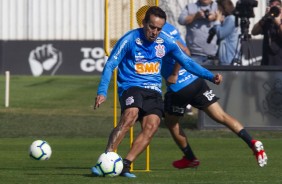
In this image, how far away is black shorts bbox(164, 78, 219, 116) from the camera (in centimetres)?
1424

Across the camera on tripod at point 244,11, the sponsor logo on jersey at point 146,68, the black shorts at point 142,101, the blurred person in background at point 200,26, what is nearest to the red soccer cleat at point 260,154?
the black shorts at point 142,101

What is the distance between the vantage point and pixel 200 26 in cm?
2298

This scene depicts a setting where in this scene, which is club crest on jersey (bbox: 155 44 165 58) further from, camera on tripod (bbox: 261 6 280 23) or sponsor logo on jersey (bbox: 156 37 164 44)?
camera on tripod (bbox: 261 6 280 23)

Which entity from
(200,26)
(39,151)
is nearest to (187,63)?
(39,151)

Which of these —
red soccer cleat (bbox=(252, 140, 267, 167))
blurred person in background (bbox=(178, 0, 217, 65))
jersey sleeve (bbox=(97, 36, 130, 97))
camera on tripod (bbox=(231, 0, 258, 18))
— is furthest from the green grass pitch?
camera on tripod (bbox=(231, 0, 258, 18))

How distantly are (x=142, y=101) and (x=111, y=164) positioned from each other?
962 mm

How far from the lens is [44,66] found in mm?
37812

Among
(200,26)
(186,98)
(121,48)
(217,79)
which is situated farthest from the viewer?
(200,26)

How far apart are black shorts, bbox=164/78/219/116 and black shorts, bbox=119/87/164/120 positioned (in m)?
1.31

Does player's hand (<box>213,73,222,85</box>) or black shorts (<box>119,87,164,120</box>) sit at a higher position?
player's hand (<box>213,73,222,85</box>)

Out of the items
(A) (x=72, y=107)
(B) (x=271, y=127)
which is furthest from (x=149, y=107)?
(A) (x=72, y=107)

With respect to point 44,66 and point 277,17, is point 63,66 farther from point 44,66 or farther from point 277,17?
point 277,17

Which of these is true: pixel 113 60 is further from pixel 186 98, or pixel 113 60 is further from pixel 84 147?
pixel 84 147

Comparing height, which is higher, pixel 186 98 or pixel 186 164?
pixel 186 98
